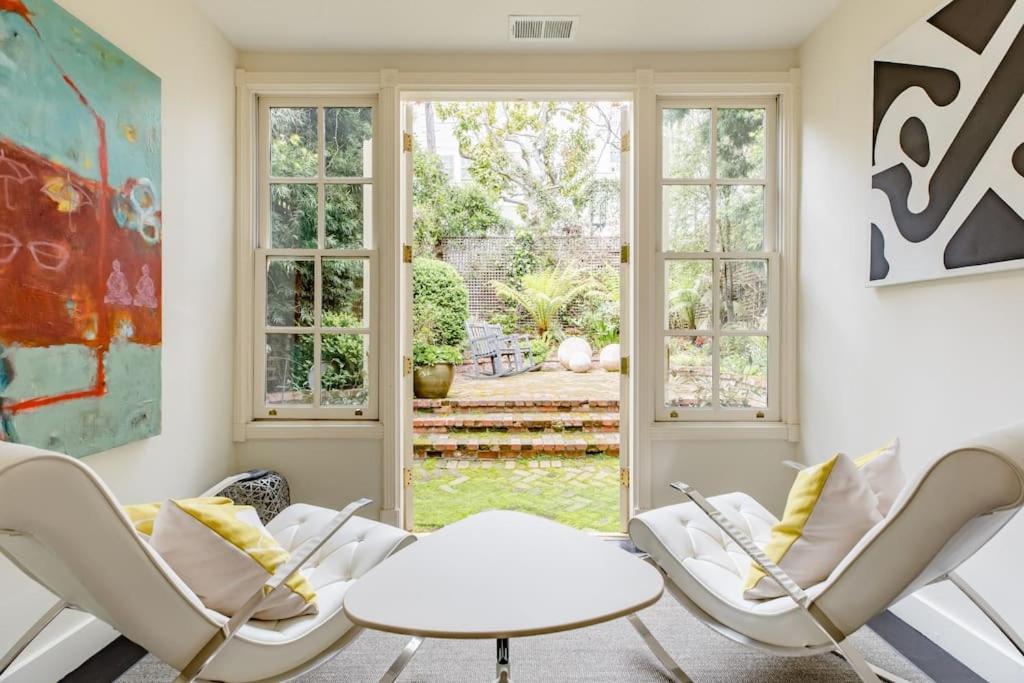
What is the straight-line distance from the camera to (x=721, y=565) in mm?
1930

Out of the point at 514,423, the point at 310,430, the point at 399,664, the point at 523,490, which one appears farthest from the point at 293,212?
the point at 514,423

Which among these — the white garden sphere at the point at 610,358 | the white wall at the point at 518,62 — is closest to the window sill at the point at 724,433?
the white wall at the point at 518,62

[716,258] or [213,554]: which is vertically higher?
[716,258]

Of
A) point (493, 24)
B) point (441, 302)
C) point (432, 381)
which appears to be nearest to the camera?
point (493, 24)

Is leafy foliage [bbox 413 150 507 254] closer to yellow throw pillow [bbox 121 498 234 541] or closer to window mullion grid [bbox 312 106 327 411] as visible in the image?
window mullion grid [bbox 312 106 327 411]

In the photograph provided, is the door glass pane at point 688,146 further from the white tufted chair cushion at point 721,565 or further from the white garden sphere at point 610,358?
the white garden sphere at point 610,358

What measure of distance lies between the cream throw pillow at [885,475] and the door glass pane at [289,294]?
101 inches

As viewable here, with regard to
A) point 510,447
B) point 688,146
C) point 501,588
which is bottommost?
point 510,447

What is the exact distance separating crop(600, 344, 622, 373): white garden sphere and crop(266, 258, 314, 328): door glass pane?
5.12m

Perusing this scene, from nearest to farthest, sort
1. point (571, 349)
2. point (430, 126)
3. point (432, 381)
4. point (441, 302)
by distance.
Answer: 1. point (432, 381)
2. point (441, 302)
3. point (571, 349)
4. point (430, 126)

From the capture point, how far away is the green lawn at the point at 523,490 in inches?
157

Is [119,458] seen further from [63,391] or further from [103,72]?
[103,72]

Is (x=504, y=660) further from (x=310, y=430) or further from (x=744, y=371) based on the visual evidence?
(x=744, y=371)

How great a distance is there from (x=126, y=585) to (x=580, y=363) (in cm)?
689
